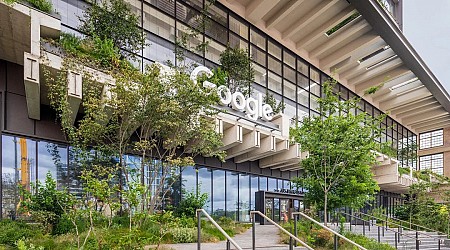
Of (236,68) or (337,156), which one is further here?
(236,68)

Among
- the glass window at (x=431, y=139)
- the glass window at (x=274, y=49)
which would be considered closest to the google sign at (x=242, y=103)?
the glass window at (x=274, y=49)

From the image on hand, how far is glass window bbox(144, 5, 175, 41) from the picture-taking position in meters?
16.4

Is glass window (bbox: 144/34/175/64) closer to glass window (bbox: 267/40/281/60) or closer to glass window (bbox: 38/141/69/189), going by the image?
glass window (bbox: 38/141/69/189)

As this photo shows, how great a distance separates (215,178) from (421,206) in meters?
18.6

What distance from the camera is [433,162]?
43.2m

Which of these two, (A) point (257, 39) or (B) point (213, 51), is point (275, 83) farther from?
(B) point (213, 51)

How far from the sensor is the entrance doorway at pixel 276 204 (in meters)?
20.9

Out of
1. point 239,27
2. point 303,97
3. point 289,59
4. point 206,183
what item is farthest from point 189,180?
point 289,59

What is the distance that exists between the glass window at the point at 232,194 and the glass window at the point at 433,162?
31.9 meters

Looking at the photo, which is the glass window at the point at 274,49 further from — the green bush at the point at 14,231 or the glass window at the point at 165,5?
the green bush at the point at 14,231

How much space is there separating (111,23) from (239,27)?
29.9 feet

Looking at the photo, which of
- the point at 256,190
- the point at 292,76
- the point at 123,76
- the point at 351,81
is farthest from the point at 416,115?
the point at 123,76

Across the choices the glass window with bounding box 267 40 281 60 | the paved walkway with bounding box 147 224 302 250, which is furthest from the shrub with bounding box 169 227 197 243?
the glass window with bounding box 267 40 281 60

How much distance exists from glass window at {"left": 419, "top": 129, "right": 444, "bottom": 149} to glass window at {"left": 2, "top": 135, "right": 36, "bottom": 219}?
143 ft
